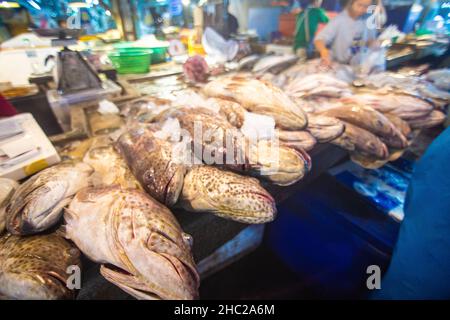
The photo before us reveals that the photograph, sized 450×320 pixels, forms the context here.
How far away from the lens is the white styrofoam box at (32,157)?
4.25ft

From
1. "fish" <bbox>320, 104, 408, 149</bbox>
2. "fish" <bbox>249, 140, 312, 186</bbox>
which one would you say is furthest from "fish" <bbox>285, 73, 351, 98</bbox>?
"fish" <bbox>249, 140, 312, 186</bbox>

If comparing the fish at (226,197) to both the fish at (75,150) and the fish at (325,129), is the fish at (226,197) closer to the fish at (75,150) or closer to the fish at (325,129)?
the fish at (325,129)

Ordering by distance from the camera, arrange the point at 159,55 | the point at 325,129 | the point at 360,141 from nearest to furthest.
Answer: the point at 325,129 → the point at 360,141 → the point at 159,55

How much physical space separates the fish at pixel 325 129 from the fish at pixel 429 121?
3.57 feet

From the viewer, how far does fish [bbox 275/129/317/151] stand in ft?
5.18

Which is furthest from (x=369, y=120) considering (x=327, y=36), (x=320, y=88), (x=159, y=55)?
(x=159, y=55)

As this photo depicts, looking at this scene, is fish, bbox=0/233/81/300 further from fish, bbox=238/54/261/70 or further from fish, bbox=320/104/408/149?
fish, bbox=238/54/261/70

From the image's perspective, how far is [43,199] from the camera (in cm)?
104

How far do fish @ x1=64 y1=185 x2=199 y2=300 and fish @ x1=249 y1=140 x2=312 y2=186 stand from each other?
1.97 feet

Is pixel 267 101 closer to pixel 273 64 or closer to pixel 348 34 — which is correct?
pixel 273 64

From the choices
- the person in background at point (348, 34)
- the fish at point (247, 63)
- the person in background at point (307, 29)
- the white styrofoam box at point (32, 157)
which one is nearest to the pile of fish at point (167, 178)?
the white styrofoam box at point (32, 157)

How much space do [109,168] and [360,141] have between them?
191cm
